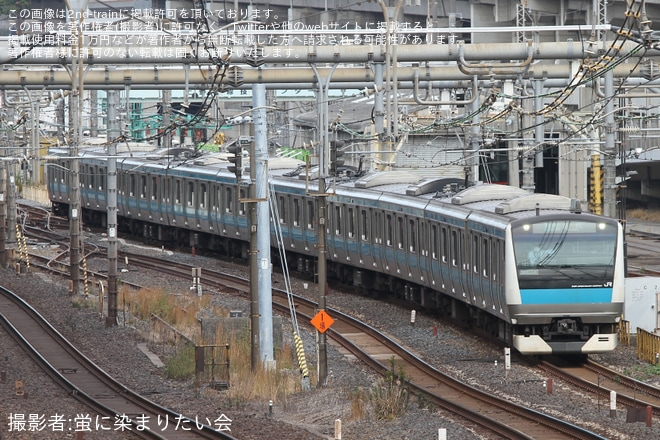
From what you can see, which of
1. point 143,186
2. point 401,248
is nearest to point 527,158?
point 401,248

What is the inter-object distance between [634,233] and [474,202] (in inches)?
1108

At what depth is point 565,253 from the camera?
771 inches

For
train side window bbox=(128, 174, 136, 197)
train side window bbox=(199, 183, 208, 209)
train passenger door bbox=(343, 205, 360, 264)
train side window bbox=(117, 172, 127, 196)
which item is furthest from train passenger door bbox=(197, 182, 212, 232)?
train passenger door bbox=(343, 205, 360, 264)

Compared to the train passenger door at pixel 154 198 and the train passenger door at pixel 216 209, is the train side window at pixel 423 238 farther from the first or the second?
the train passenger door at pixel 154 198

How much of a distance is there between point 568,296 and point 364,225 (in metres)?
10.7

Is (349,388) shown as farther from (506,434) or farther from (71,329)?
(71,329)

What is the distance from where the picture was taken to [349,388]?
1869cm

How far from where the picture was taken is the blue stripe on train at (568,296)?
1953 centimetres

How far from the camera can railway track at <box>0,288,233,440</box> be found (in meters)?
16.0

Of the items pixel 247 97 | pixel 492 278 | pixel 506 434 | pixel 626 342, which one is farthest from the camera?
pixel 247 97

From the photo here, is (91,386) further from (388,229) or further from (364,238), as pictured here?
(364,238)

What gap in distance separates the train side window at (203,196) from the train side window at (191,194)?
53cm

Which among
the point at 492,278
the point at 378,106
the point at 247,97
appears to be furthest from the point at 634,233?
the point at 492,278

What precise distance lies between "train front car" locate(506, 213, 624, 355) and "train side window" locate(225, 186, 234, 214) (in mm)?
18143
